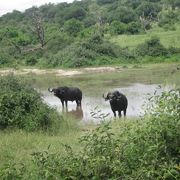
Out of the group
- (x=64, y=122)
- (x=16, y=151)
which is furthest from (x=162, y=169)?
(x=64, y=122)

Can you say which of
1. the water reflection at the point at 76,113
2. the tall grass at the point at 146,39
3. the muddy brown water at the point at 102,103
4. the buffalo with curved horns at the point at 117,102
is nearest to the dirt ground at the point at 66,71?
the tall grass at the point at 146,39

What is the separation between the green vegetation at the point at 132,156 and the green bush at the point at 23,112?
16.0 feet

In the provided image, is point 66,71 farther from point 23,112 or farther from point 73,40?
point 23,112

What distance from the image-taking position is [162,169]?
480 cm

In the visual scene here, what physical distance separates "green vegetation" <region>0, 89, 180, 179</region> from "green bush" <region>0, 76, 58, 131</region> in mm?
4875

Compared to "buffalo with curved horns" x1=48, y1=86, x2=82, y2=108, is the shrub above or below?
above

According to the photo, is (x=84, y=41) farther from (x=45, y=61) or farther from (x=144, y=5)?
(x=144, y=5)

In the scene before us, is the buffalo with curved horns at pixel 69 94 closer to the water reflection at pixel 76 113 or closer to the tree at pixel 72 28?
the water reflection at pixel 76 113

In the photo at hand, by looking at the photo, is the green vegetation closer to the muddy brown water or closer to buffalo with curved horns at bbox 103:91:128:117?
the muddy brown water

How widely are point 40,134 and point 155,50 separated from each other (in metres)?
27.2

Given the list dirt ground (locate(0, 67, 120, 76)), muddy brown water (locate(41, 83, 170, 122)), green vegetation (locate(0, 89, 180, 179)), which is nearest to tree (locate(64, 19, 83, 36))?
dirt ground (locate(0, 67, 120, 76))

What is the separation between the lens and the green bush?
10.7 metres

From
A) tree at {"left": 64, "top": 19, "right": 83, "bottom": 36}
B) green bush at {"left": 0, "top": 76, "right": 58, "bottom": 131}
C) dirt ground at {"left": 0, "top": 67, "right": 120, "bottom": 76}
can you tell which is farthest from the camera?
tree at {"left": 64, "top": 19, "right": 83, "bottom": 36}

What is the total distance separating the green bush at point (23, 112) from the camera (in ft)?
35.1
